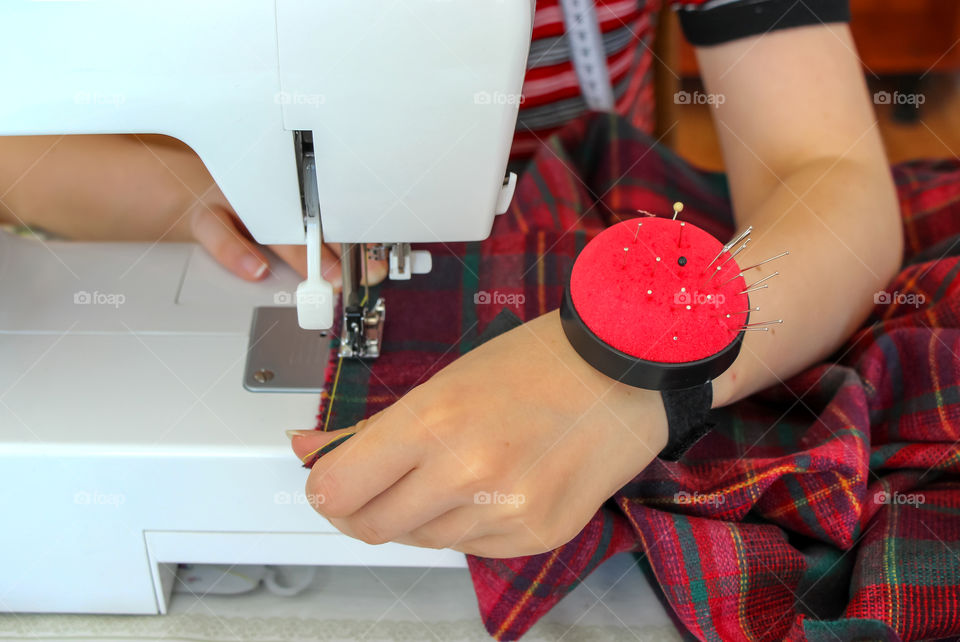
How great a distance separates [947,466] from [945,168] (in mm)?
476

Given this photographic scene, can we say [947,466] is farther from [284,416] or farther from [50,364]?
[50,364]

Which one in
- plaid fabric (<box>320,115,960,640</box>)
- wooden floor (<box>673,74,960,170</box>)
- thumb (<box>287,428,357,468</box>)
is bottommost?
wooden floor (<box>673,74,960,170</box>)

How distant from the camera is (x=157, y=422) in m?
0.67

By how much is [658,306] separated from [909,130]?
7.72 ft

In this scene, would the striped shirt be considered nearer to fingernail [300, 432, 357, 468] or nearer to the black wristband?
the black wristband

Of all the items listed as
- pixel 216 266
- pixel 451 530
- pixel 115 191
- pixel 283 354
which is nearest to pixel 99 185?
pixel 115 191

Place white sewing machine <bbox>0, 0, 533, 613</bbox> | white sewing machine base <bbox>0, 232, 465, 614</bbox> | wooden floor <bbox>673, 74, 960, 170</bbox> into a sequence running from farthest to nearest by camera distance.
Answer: wooden floor <bbox>673, 74, 960, 170</bbox> < white sewing machine base <bbox>0, 232, 465, 614</bbox> < white sewing machine <bbox>0, 0, 533, 613</bbox>

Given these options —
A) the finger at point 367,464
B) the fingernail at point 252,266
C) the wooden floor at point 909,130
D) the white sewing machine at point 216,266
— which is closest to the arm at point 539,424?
the finger at point 367,464

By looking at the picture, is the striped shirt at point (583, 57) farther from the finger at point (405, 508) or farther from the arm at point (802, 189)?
the finger at point (405, 508)

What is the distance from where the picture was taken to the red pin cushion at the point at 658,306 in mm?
540

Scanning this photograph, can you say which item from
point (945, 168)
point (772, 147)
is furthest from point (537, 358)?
point (945, 168)

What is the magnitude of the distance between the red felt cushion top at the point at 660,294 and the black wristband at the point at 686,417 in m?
0.09

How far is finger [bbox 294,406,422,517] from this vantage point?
541 millimetres

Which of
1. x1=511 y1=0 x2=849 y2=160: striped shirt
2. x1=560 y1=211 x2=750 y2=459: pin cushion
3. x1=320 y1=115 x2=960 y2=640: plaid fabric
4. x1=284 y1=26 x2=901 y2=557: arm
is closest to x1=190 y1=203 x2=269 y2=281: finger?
x1=320 y1=115 x2=960 y2=640: plaid fabric
